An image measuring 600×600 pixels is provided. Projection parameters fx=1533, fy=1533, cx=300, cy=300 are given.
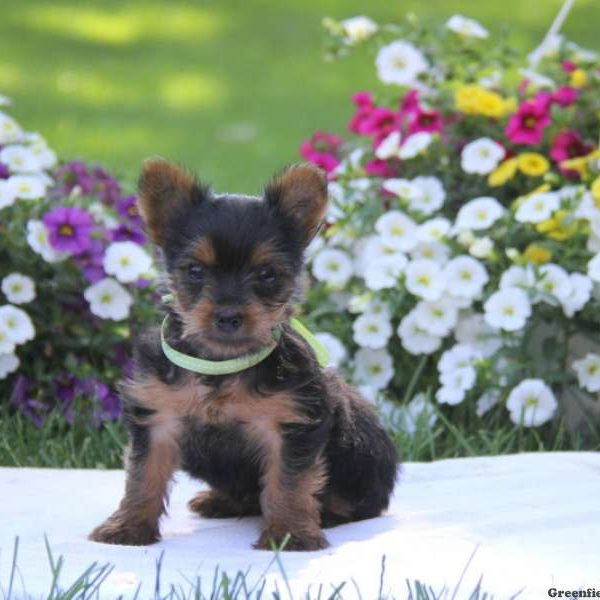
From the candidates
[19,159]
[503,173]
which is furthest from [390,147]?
Answer: [19,159]

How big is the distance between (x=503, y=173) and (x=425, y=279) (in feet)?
2.06

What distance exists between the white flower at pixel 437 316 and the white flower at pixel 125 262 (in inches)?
45.2

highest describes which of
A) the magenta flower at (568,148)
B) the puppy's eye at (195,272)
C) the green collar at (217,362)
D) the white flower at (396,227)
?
the puppy's eye at (195,272)

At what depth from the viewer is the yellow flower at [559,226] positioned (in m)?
6.33

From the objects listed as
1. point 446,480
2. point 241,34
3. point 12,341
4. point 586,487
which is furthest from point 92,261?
point 241,34

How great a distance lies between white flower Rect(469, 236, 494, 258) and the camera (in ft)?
21.0

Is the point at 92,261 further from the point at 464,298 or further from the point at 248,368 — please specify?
the point at 248,368

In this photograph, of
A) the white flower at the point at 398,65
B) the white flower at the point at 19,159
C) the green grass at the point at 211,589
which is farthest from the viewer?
the white flower at the point at 398,65

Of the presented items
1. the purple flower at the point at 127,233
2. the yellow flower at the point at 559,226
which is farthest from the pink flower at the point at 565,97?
the purple flower at the point at 127,233

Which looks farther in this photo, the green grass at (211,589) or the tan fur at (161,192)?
the tan fur at (161,192)

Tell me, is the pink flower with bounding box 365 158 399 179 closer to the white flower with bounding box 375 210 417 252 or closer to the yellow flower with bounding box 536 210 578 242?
the white flower with bounding box 375 210 417 252

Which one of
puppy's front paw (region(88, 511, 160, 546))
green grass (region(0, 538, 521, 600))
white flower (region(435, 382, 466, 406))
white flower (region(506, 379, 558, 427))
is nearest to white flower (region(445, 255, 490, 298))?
white flower (region(435, 382, 466, 406))

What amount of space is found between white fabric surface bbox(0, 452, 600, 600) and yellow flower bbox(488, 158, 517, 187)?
4.98 feet

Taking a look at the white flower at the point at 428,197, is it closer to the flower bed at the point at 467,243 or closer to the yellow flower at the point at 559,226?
the flower bed at the point at 467,243
